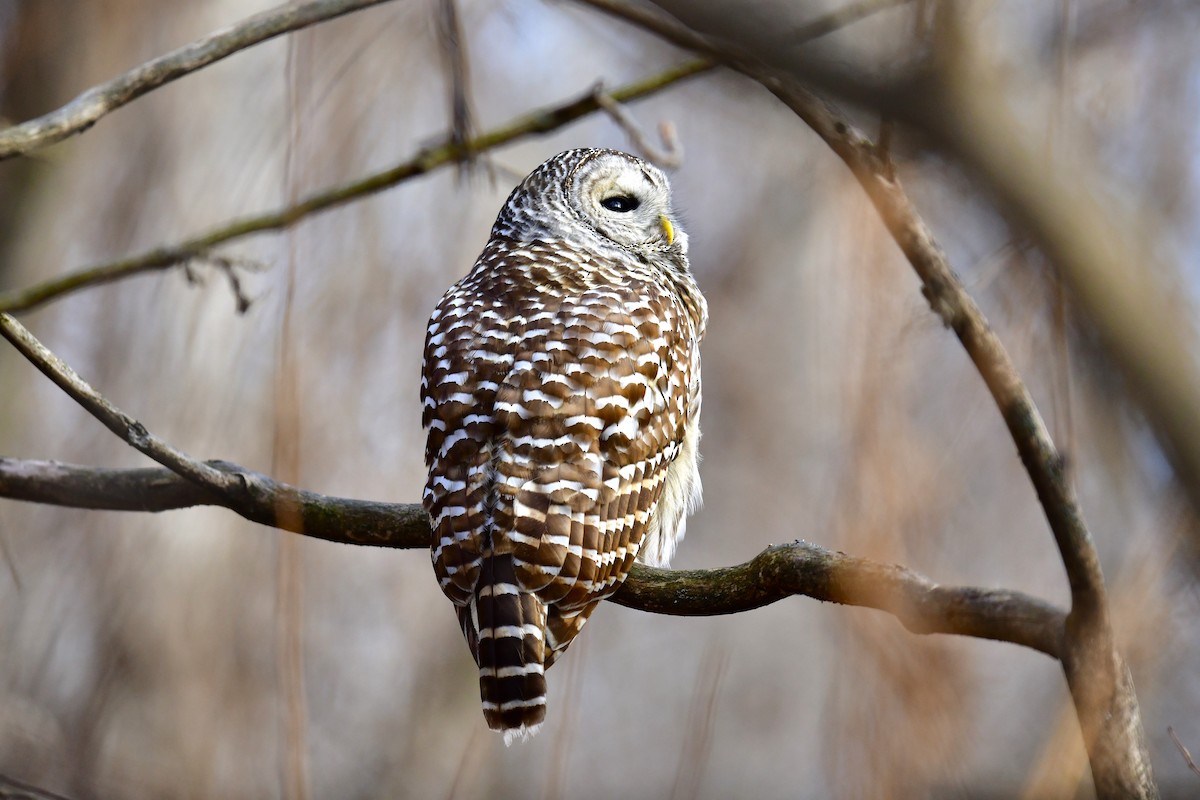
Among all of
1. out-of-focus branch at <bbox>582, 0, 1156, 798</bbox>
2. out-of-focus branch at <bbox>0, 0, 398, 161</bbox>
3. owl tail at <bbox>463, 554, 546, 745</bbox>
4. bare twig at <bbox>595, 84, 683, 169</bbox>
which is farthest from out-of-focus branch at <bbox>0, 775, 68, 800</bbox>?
bare twig at <bbox>595, 84, 683, 169</bbox>

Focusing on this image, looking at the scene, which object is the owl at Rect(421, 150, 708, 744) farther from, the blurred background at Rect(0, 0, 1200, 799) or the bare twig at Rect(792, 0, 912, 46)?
the bare twig at Rect(792, 0, 912, 46)

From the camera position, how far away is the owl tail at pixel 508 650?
10.0 feet

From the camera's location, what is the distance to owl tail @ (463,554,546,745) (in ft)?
10.0

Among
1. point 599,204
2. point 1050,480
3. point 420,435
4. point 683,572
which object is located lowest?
point 1050,480

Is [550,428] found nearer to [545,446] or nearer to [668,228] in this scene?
[545,446]

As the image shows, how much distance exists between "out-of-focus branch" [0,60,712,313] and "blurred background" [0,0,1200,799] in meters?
0.15

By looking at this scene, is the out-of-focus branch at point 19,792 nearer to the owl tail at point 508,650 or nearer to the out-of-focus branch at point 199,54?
the owl tail at point 508,650

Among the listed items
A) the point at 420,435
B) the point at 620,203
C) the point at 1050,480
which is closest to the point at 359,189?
the point at 620,203

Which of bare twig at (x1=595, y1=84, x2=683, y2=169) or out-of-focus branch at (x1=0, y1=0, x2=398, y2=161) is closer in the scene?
out-of-focus branch at (x1=0, y1=0, x2=398, y2=161)

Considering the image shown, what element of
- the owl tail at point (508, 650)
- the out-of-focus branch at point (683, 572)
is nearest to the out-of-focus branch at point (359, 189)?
the out-of-focus branch at point (683, 572)

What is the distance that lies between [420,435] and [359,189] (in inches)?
241

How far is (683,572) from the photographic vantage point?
3.06m

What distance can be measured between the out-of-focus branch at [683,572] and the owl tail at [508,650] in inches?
11.1

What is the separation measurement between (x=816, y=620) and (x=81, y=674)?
7030 millimetres
